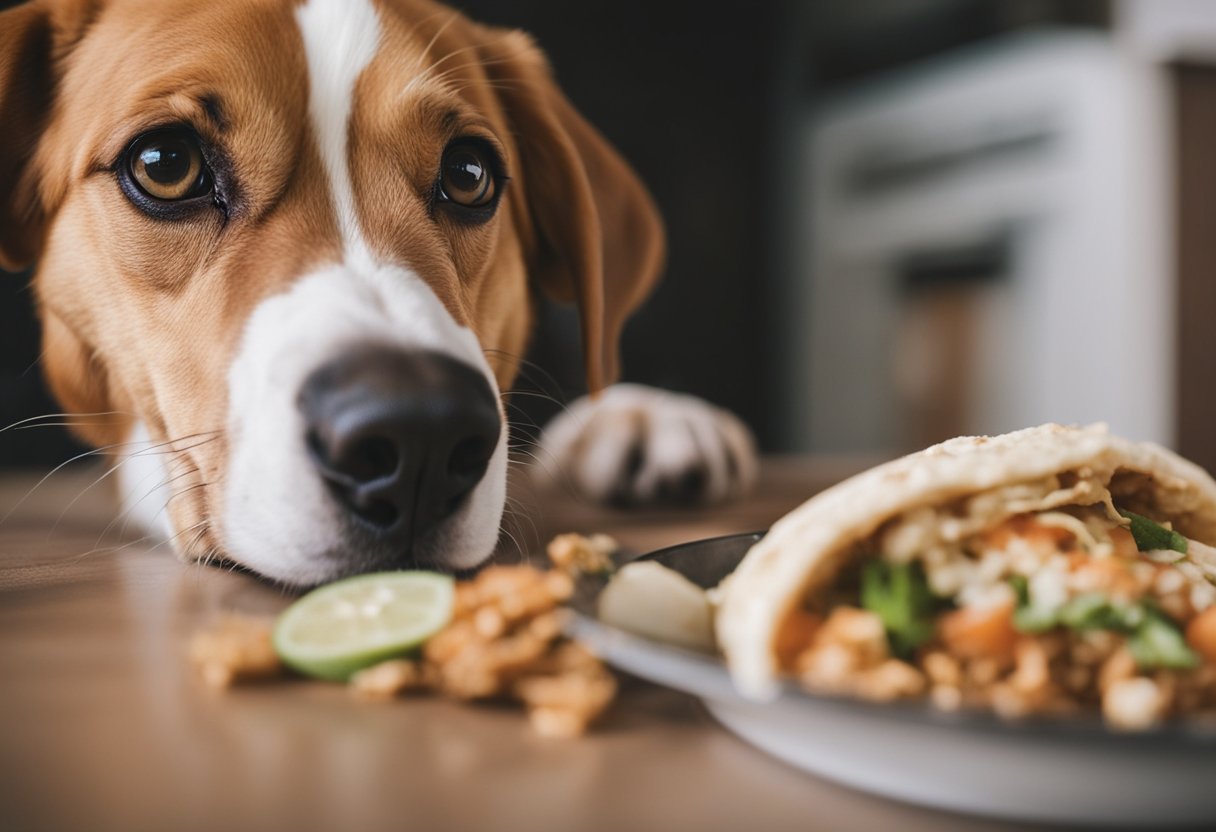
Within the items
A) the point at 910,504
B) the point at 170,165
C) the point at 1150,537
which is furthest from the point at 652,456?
the point at 910,504

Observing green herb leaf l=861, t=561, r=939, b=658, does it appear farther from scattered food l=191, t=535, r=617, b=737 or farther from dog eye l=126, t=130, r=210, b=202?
dog eye l=126, t=130, r=210, b=202

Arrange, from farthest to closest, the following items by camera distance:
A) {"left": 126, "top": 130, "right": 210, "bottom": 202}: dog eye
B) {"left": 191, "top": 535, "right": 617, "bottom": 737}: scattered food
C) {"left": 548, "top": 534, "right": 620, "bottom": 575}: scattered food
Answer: {"left": 126, "top": 130, "right": 210, "bottom": 202}: dog eye < {"left": 548, "top": 534, "right": 620, "bottom": 575}: scattered food < {"left": 191, "top": 535, "right": 617, "bottom": 737}: scattered food

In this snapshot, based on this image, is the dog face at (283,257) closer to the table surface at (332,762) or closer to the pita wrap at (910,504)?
the table surface at (332,762)

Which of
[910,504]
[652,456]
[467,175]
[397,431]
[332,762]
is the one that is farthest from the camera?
[652,456]

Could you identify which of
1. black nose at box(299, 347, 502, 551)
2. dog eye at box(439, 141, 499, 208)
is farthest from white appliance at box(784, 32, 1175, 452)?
black nose at box(299, 347, 502, 551)

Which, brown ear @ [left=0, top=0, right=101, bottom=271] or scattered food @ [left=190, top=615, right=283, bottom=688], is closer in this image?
scattered food @ [left=190, top=615, right=283, bottom=688]

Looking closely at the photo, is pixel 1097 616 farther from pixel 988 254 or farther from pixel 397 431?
pixel 988 254
